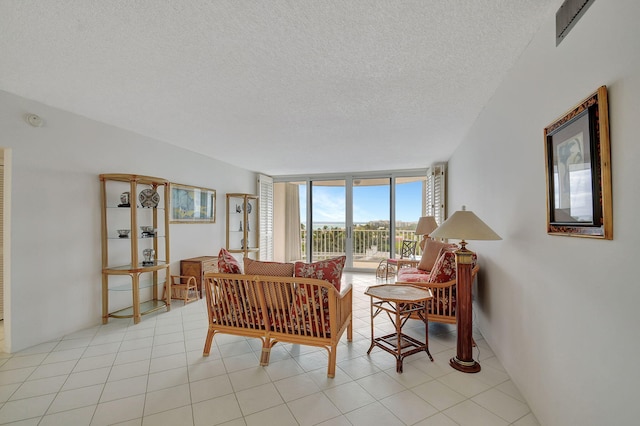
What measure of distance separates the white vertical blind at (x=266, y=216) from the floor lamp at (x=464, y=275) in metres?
4.76

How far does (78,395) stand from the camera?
1.97m

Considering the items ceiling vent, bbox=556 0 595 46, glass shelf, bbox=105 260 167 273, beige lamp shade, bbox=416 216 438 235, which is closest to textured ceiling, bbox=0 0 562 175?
ceiling vent, bbox=556 0 595 46

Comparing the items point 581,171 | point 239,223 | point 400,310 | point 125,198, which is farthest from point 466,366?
point 239,223

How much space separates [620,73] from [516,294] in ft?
4.99

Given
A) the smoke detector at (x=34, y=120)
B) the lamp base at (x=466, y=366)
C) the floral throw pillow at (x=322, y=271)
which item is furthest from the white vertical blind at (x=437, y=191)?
the smoke detector at (x=34, y=120)

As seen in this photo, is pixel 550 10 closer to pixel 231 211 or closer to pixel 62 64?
pixel 62 64

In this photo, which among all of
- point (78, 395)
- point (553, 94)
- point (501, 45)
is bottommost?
point (78, 395)

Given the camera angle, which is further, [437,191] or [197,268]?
[437,191]

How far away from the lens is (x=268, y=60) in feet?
6.54

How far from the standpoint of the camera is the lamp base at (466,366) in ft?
7.41

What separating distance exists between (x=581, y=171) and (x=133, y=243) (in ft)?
13.2

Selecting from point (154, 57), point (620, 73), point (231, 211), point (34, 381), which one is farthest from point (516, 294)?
point (231, 211)

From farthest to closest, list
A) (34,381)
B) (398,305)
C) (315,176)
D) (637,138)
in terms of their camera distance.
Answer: (315,176) < (398,305) < (34,381) < (637,138)

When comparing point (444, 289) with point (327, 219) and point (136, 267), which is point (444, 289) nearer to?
point (136, 267)
